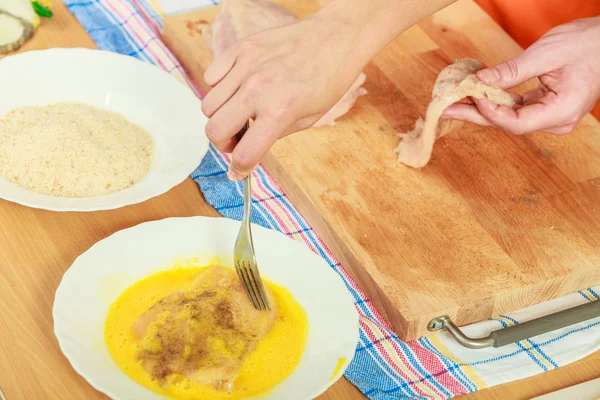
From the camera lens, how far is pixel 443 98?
1711 millimetres

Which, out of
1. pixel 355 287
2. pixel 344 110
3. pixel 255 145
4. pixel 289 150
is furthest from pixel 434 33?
pixel 255 145

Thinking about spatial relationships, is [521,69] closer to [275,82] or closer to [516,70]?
[516,70]

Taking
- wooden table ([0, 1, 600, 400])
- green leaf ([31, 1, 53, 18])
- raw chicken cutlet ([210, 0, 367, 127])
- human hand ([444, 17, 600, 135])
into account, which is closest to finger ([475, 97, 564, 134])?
human hand ([444, 17, 600, 135])

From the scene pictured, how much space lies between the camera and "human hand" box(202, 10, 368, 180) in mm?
1223

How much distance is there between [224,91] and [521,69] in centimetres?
78

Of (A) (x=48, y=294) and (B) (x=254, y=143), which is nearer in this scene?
(B) (x=254, y=143)

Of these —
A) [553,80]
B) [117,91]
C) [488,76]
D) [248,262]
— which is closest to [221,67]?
[248,262]

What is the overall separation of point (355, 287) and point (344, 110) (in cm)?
51

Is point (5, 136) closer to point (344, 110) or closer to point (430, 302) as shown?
point (344, 110)

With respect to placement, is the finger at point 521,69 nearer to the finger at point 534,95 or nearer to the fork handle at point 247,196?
the finger at point 534,95

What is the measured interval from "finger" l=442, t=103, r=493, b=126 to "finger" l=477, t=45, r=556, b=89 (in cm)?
7

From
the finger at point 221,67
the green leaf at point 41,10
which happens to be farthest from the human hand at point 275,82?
the green leaf at point 41,10

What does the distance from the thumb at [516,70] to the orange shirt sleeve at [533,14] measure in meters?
0.54

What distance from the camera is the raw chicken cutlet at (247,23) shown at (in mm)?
1915
